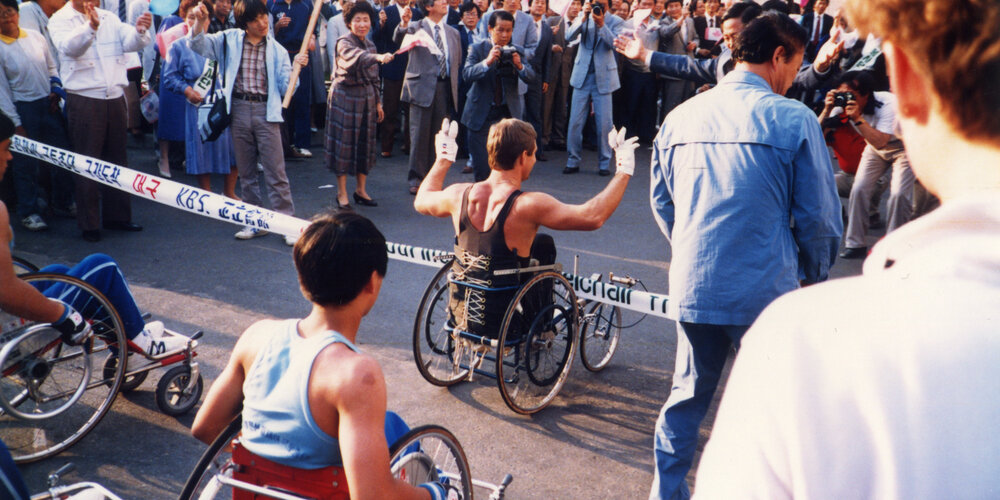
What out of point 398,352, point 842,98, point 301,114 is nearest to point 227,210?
point 398,352

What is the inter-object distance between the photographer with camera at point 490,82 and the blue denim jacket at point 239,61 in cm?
209

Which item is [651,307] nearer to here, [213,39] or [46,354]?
[46,354]

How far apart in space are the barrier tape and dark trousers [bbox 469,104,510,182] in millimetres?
2920

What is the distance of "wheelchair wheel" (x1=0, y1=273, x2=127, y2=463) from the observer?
3.48 metres

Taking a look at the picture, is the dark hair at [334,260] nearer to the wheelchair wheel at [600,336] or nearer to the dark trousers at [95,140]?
the wheelchair wheel at [600,336]

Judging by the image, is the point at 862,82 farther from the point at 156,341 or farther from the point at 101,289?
the point at 101,289

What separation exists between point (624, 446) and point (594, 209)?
45.5 inches

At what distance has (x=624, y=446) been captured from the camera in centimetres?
396

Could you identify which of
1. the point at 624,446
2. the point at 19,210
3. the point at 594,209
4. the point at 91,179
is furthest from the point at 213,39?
the point at 624,446

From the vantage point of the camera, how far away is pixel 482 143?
8430mm

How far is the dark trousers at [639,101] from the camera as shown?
11438mm

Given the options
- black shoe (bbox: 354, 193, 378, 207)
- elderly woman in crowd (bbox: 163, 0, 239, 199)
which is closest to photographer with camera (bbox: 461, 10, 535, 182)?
black shoe (bbox: 354, 193, 378, 207)

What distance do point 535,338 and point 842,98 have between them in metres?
3.89

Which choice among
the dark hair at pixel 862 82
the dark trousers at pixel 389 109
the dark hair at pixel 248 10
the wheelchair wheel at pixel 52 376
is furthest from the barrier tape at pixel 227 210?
the dark trousers at pixel 389 109
